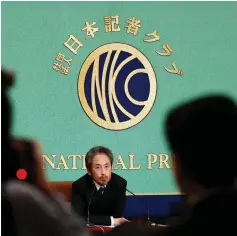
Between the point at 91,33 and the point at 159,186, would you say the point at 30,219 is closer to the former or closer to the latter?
the point at 159,186

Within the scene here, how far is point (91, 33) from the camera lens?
189 centimetres

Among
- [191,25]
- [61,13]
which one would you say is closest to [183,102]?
[191,25]

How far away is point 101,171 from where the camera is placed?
1884 millimetres

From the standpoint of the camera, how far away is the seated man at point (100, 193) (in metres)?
1.87

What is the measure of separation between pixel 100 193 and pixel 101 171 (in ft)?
0.23

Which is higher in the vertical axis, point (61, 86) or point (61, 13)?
point (61, 13)

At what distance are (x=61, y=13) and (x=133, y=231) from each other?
2.44ft

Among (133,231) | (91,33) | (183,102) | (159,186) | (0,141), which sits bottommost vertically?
(133,231)

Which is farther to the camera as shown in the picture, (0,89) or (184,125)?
(0,89)

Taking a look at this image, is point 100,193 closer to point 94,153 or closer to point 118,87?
point 94,153

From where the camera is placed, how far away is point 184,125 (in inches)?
68.5

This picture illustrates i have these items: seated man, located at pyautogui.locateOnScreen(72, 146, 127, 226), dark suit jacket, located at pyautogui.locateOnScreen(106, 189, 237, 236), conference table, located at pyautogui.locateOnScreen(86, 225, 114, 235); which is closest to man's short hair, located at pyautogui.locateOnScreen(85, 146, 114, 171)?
seated man, located at pyautogui.locateOnScreen(72, 146, 127, 226)

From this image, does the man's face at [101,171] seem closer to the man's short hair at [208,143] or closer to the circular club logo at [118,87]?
the circular club logo at [118,87]

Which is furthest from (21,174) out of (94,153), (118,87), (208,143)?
(208,143)
